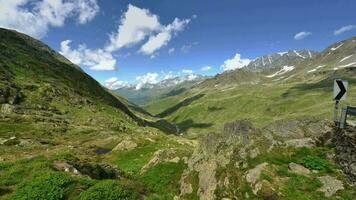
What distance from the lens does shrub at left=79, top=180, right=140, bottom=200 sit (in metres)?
15.2

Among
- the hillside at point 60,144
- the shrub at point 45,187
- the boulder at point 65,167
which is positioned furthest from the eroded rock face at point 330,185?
the boulder at point 65,167

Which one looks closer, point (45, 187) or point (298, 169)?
point (45, 187)

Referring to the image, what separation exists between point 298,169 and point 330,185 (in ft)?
7.29

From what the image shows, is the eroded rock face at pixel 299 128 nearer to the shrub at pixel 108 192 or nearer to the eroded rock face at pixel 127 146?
the shrub at pixel 108 192

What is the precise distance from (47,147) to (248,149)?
199ft

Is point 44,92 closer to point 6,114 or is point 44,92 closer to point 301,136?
point 6,114

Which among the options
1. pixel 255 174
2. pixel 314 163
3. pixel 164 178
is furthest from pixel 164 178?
pixel 314 163

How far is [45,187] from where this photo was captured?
609 inches

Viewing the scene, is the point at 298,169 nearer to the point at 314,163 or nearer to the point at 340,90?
the point at 314,163

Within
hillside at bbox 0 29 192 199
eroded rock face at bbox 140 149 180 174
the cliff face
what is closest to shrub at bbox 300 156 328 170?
the cliff face

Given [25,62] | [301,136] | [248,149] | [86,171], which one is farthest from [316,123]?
[25,62]

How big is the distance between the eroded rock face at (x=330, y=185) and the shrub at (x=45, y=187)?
14.8 m

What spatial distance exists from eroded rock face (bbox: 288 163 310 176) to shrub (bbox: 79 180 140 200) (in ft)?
33.9

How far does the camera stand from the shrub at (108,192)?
1522 centimetres
